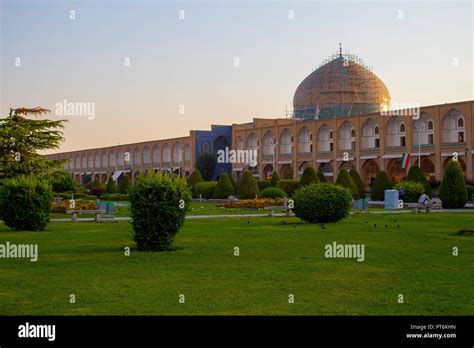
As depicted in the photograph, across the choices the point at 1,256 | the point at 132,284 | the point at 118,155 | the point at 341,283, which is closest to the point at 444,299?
the point at 341,283

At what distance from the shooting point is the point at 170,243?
1270 centimetres

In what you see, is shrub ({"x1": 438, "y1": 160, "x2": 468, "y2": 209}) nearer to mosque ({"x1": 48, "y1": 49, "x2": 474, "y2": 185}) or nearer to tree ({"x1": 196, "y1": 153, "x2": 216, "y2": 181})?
mosque ({"x1": 48, "y1": 49, "x2": 474, "y2": 185})

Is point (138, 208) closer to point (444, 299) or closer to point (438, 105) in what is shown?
point (444, 299)

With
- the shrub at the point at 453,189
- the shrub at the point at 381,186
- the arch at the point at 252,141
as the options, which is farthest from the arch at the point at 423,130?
the shrub at the point at 453,189

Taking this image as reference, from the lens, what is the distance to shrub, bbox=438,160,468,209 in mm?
29281

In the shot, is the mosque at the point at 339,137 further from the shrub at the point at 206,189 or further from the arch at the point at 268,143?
the shrub at the point at 206,189

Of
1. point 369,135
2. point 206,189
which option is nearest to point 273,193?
point 206,189

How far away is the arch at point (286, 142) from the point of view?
206ft

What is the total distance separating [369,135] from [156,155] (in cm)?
3274

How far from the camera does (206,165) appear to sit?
66750 millimetres

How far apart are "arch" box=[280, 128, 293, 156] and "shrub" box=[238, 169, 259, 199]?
23739mm

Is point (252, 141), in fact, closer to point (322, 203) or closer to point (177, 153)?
point (177, 153)
